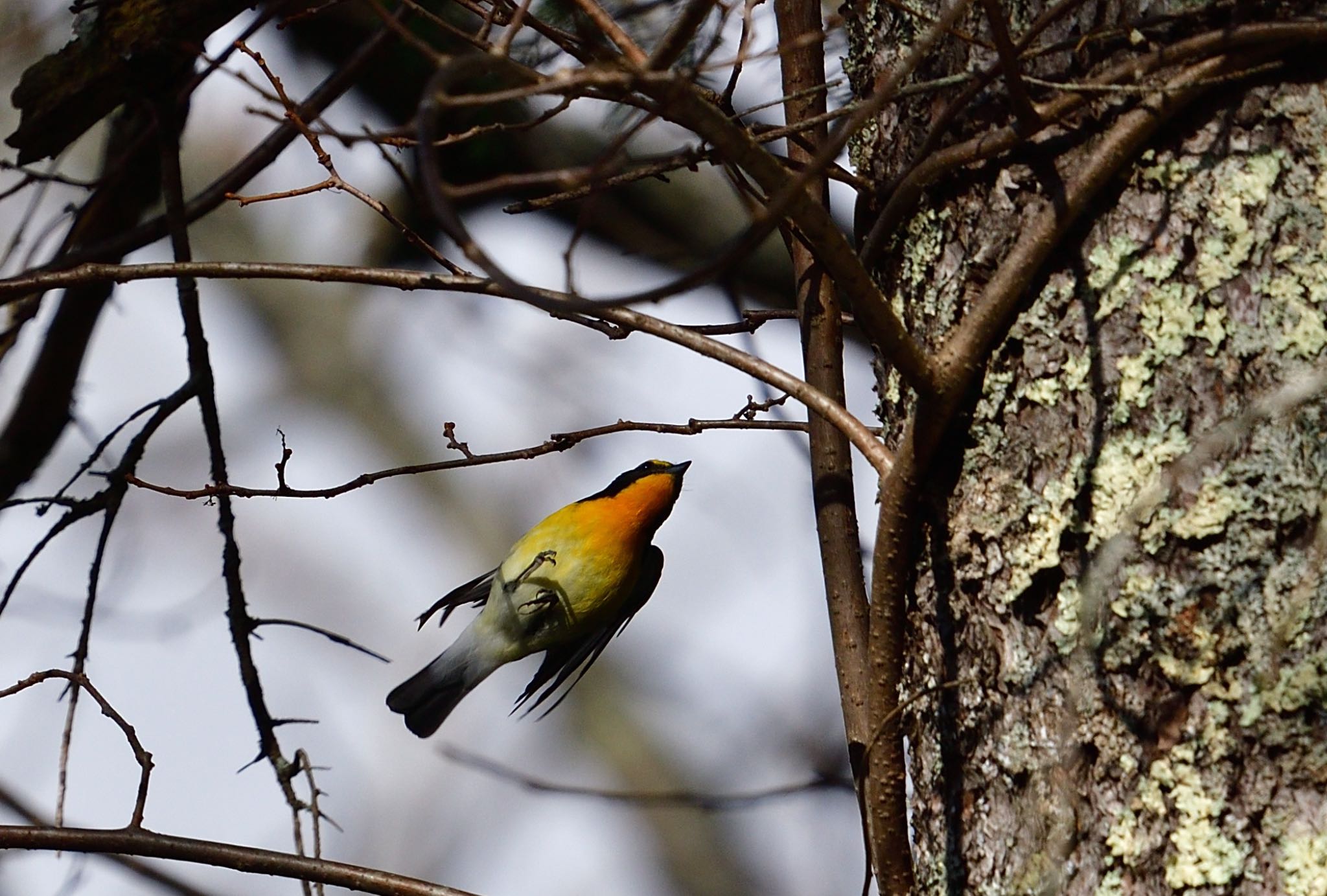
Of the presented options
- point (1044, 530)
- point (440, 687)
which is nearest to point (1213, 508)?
point (1044, 530)

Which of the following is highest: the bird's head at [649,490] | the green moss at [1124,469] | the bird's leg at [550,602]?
the bird's head at [649,490]

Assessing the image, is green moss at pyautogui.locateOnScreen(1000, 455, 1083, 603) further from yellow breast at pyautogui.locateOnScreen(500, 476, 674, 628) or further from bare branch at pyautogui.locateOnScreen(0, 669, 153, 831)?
yellow breast at pyautogui.locateOnScreen(500, 476, 674, 628)

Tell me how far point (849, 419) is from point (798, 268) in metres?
0.53

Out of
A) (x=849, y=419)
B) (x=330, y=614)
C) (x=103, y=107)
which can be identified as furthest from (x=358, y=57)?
(x=330, y=614)

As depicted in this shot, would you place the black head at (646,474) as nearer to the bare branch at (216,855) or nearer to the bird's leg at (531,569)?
the bird's leg at (531,569)

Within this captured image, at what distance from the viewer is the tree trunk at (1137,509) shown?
4.44 ft

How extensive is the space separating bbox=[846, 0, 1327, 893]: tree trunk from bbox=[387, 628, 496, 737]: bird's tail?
7.37ft

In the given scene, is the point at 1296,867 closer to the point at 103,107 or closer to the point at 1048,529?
the point at 1048,529

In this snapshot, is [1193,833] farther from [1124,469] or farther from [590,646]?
[590,646]

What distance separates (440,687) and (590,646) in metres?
0.49

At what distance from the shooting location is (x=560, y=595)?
363 centimetres

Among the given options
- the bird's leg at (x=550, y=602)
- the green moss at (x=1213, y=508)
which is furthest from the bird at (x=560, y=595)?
the green moss at (x=1213, y=508)

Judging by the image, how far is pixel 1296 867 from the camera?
1300 mm

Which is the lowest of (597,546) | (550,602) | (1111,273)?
(1111,273)
